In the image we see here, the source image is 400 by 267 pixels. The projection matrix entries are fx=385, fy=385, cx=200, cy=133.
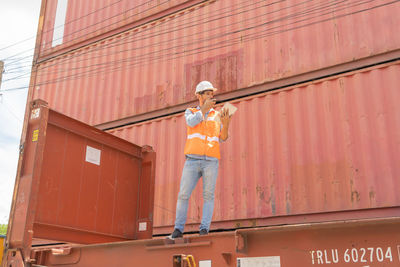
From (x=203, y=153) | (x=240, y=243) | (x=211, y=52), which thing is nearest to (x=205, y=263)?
(x=240, y=243)

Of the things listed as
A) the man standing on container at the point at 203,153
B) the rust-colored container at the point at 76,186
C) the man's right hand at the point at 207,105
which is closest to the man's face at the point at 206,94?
the man standing on container at the point at 203,153

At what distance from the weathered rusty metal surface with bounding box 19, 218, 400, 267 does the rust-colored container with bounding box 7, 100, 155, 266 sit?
777mm

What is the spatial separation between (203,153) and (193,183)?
1.09 ft

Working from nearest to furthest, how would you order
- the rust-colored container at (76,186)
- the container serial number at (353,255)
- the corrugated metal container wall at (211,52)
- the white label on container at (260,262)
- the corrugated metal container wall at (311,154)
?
the container serial number at (353,255) < the white label on container at (260,262) < the rust-colored container at (76,186) < the corrugated metal container wall at (311,154) < the corrugated metal container wall at (211,52)

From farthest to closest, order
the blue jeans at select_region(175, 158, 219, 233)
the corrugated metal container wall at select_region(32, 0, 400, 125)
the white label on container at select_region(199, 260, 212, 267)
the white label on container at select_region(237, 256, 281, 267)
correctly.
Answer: the corrugated metal container wall at select_region(32, 0, 400, 125), the blue jeans at select_region(175, 158, 219, 233), the white label on container at select_region(199, 260, 212, 267), the white label on container at select_region(237, 256, 281, 267)

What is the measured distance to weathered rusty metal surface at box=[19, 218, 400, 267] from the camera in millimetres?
2459

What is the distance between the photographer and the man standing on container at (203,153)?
155 inches

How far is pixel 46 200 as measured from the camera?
3.99 metres

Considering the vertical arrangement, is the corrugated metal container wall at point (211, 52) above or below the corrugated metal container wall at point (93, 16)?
below

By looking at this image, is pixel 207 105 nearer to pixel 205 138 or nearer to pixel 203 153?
pixel 205 138

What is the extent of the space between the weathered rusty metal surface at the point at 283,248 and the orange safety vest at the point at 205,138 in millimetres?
1053

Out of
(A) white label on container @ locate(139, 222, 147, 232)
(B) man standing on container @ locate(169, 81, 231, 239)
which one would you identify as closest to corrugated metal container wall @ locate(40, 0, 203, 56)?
(B) man standing on container @ locate(169, 81, 231, 239)

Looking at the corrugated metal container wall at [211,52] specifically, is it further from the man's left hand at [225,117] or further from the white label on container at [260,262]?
the white label on container at [260,262]

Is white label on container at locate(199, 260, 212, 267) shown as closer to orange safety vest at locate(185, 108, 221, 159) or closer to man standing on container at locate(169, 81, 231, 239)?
man standing on container at locate(169, 81, 231, 239)
